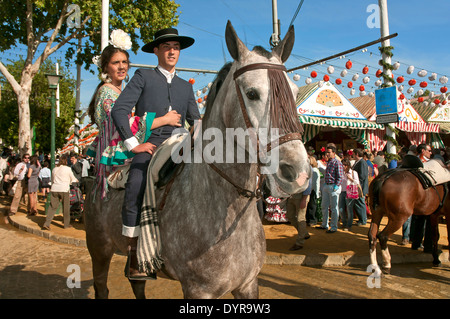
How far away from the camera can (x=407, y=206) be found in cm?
648

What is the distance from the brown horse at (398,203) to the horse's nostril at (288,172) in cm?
551

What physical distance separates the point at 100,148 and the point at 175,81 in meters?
1.22

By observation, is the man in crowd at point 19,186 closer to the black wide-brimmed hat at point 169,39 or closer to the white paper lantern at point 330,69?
the black wide-brimmed hat at point 169,39

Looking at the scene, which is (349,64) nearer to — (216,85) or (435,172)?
(435,172)

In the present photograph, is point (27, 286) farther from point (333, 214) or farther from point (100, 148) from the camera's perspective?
point (333, 214)

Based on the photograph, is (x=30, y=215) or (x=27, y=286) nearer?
(x=27, y=286)

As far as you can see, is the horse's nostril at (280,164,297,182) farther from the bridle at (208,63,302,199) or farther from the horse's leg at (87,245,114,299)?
the horse's leg at (87,245,114,299)

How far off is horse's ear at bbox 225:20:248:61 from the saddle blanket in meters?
6.02

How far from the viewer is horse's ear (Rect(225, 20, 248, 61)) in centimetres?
224

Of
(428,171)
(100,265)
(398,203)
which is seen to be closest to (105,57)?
(100,265)

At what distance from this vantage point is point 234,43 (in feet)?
7.48

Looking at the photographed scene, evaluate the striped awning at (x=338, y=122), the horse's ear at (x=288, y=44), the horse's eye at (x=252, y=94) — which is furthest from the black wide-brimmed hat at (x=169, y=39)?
the striped awning at (x=338, y=122)

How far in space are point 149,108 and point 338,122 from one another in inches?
544
